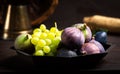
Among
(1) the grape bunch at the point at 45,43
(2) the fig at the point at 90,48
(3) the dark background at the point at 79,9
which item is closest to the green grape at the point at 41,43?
(1) the grape bunch at the point at 45,43

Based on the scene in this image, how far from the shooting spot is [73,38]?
0.93m

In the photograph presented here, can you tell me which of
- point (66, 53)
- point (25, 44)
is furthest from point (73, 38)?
point (25, 44)

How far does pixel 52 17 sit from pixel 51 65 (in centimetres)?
78

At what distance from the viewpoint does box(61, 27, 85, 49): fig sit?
927 mm

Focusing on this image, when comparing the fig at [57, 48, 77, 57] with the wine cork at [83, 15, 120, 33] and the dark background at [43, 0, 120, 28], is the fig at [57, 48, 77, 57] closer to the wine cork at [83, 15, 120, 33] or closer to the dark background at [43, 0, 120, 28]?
the wine cork at [83, 15, 120, 33]

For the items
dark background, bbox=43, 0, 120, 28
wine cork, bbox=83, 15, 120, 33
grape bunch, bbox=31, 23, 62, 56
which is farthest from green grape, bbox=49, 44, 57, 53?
dark background, bbox=43, 0, 120, 28

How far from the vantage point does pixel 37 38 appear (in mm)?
964

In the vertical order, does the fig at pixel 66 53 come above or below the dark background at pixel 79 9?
below

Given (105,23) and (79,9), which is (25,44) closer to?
(105,23)

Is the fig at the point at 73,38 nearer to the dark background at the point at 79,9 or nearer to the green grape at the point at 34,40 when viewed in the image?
the green grape at the point at 34,40

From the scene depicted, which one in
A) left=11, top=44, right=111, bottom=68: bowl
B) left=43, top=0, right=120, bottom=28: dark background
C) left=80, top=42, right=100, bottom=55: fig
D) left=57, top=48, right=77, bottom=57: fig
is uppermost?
left=43, top=0, right=120, bottom=28: dark background

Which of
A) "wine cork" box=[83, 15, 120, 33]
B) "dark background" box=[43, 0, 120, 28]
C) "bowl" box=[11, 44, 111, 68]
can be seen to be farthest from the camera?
"dark background" box=[43, 0, 120, 28]

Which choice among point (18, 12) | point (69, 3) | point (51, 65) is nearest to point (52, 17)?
point (69, 3)

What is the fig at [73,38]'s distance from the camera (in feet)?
3.04
